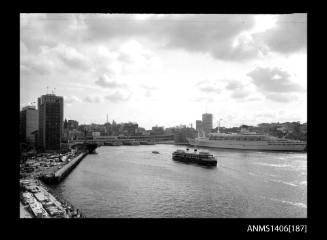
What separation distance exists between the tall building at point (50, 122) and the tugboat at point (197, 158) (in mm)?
7316

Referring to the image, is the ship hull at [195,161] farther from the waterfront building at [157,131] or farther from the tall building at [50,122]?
the waterfront building at [157,131]

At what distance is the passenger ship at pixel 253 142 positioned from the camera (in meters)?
16.8

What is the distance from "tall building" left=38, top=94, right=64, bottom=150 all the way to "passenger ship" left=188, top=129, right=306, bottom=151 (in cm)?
954

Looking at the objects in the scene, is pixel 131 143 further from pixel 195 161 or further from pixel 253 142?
pixel 195 161

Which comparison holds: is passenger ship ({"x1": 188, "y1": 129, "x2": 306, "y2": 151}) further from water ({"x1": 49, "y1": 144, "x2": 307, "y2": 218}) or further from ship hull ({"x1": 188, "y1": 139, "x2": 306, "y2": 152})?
water ({"x1": 49, "y1": 144, "x2": 307, "y2": 218})

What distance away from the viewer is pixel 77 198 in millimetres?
5566

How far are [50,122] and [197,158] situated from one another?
9.29 m

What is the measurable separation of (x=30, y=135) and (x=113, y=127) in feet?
62.3

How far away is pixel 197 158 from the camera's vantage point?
1119 cm

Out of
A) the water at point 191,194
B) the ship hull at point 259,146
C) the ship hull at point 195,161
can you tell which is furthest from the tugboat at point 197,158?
the ship hull at point 259,146

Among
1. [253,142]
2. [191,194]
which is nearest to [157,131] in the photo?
[253,142]

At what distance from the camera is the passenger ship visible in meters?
16.8
